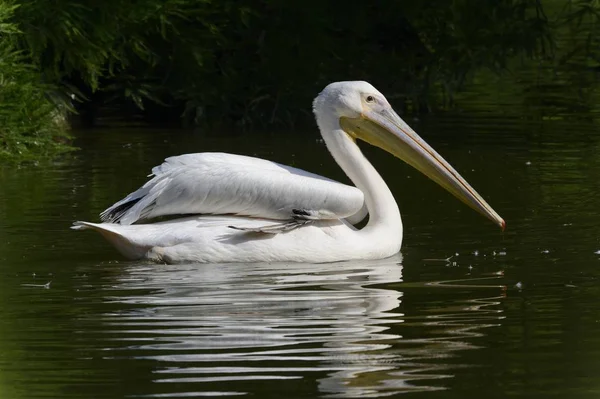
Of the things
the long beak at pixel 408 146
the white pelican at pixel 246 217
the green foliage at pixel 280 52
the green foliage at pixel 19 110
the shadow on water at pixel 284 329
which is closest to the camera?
the shadow on water at pixel 284 329

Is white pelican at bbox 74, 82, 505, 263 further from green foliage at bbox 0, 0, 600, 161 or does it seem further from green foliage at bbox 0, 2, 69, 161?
green foliage at bbox 0, 0, 600, 161

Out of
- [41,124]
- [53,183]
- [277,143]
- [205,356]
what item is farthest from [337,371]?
[277,143]

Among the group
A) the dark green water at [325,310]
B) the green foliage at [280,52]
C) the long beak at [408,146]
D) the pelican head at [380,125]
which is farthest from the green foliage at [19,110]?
the long beak at [408,146]

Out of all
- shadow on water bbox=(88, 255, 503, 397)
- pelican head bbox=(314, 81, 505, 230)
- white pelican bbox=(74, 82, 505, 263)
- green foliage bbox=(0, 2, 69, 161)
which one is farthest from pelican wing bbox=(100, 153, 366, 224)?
green foliage bbox=(0, 2, 69, 161)

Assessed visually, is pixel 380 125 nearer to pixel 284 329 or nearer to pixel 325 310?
pixel 325 310

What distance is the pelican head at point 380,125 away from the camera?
7.75 metres

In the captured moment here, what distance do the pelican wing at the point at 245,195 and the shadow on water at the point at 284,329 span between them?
0.94 feet

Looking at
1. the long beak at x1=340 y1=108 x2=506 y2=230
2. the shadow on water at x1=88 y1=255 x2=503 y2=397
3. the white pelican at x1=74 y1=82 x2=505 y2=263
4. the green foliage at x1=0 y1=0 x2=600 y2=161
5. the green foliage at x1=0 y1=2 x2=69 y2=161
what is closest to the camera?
the shadow on water at x1=88 y1=255 x2=503 y2=397

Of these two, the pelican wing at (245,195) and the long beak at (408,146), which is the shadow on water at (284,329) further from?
the long beak at (408,146)

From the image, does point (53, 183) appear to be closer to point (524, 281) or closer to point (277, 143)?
point (277, 143)

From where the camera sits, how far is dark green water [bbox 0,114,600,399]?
486 centimetres

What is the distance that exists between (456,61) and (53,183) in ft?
17.7

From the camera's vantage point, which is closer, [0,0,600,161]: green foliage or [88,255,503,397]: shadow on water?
[88,255,503,397]: shadow on water

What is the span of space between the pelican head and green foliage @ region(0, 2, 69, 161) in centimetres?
335
